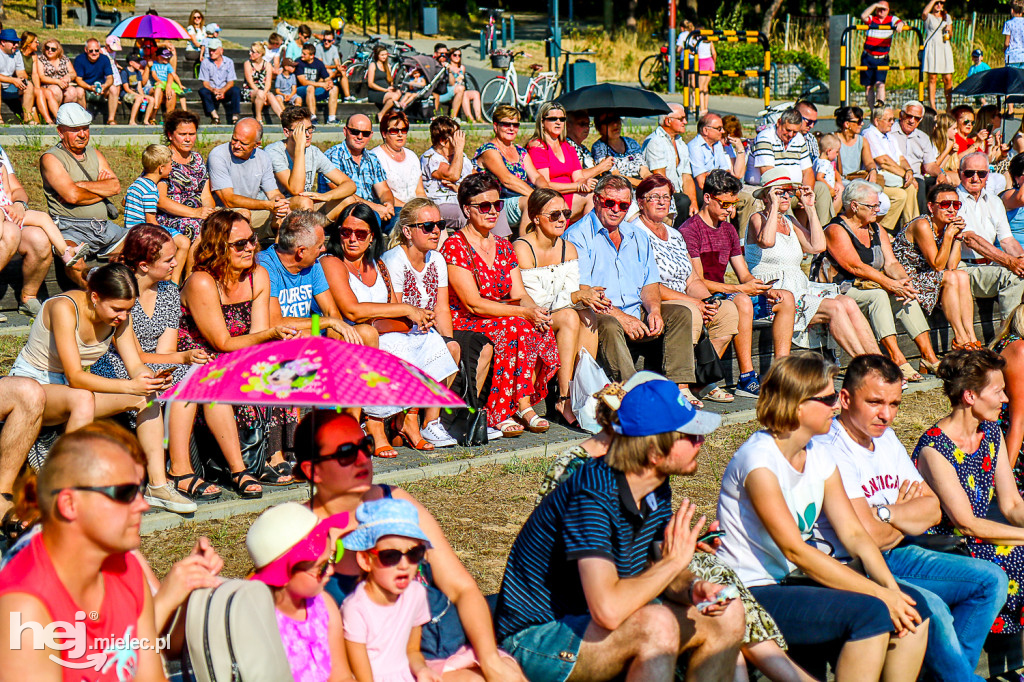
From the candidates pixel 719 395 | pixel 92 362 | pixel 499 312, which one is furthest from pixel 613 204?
pixel 92 362

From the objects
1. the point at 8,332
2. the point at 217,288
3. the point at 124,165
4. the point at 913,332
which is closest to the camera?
the point at 217,288

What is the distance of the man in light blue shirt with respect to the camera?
748 cm

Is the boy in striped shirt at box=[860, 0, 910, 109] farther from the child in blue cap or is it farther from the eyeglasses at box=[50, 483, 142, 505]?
the eyeglasses at box=[50, 483, 142, 505]

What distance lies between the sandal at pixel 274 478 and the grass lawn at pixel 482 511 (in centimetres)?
35

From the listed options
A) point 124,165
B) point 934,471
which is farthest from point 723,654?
point 124,165

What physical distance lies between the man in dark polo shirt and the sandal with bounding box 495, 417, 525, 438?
3151 millimetres

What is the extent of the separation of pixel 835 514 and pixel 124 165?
938cm

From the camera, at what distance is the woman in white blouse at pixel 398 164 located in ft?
28.9

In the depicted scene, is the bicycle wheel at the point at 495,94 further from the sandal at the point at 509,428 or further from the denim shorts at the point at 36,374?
the denim shorts at the point at 36,374

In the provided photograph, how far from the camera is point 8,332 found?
7.35 m

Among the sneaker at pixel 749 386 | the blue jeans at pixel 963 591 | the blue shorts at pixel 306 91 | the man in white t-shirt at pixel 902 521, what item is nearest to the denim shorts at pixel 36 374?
the man in white t-shirt at pixel 902 521

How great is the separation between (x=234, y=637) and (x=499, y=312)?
428cm

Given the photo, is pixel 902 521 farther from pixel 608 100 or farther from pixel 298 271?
pixel 608 100

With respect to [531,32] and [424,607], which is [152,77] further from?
[531,32]
